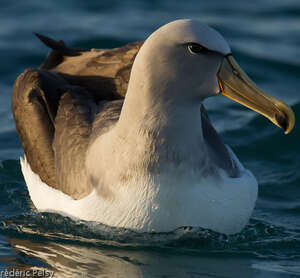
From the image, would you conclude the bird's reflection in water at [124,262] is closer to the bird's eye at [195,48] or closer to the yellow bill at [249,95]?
the yellow bill at [249,95]

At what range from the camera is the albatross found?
566cm

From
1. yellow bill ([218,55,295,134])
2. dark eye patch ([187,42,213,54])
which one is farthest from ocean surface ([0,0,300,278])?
dark eye patch ([187,42,213,54])

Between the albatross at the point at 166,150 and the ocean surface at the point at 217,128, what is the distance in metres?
0.18

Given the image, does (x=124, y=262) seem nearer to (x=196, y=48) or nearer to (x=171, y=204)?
(x=171, y=204)

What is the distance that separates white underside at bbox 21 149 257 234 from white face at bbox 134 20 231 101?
0.64m

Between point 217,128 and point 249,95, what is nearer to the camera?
point 249,95

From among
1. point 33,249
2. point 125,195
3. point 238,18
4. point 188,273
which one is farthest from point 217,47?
point 238,18

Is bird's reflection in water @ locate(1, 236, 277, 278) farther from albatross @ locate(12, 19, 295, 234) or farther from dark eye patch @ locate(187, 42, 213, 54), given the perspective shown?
dark eye patch @ locate(187, 42, 213, 54)

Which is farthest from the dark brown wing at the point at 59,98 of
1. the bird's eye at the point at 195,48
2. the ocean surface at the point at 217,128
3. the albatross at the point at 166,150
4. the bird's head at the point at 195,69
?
the bird's eye at the point at 195,48

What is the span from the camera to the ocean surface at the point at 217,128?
607 cm

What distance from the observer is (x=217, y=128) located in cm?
968

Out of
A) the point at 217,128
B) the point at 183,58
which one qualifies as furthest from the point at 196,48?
the point at 217,128

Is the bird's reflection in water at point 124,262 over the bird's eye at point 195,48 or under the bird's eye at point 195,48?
under

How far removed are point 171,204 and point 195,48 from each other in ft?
3.80
